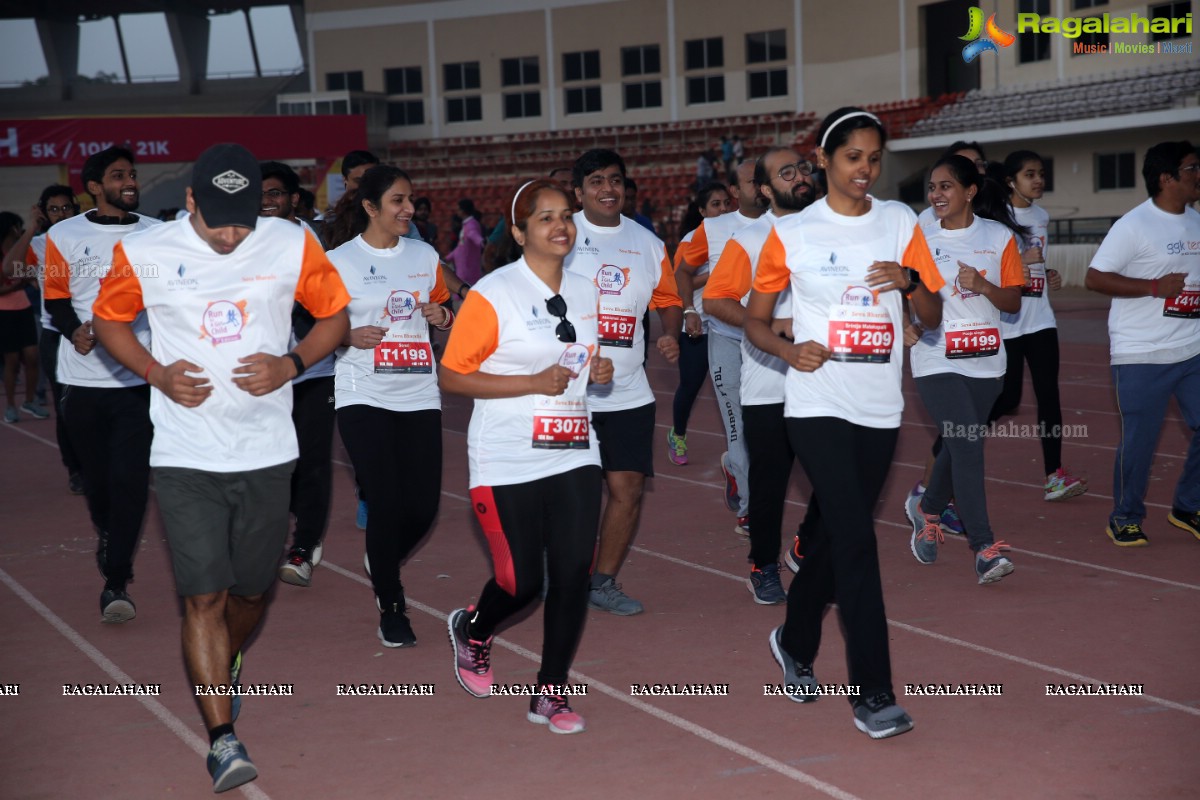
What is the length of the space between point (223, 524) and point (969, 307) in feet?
12.6

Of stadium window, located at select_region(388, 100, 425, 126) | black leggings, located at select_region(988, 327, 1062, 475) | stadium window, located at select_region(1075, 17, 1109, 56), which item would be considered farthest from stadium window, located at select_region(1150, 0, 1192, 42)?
black leggings, located at select_region(988, 327, 1062, 475)

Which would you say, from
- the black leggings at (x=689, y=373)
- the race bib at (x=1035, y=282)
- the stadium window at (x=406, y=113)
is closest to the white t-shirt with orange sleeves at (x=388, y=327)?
the black leggings at (x=689, y=373)

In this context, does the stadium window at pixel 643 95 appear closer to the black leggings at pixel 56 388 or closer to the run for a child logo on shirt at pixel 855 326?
the black leggings at pixel 56 388

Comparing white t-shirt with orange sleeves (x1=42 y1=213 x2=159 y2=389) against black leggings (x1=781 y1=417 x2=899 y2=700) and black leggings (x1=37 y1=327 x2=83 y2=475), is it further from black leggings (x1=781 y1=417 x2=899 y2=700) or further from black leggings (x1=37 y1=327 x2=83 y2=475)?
black leggings (x1=781 y1=417 x2=899 y2=700)

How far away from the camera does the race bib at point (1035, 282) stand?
8.02 meters

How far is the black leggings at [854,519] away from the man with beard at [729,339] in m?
2.73

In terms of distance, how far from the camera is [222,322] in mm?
4156

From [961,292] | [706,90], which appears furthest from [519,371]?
[706,90]

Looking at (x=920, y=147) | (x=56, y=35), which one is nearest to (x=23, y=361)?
(x=920, y=147)

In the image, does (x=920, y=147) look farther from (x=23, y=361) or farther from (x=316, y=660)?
(x=316, y=660)

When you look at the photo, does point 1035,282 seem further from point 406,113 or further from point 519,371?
point 406,113

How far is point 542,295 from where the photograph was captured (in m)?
4.58

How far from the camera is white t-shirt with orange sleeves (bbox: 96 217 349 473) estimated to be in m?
4.14

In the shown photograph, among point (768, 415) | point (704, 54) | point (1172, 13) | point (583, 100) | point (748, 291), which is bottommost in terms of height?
point (768, 415)
